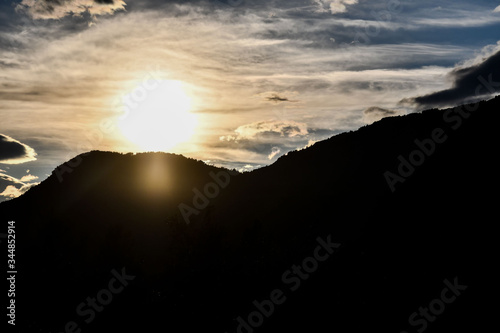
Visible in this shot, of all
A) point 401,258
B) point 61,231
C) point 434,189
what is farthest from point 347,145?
point 61,231

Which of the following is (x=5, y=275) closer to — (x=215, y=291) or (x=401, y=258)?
(x=215, y=291)

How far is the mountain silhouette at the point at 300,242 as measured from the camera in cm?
3484

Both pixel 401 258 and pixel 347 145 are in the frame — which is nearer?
pixel 401 258

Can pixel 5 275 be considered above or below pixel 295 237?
below

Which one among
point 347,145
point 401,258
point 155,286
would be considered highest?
point 347,145

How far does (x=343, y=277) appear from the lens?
1522 inches

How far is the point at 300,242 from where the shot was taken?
4866 centimetres

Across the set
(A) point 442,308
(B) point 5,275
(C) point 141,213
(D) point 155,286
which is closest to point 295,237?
(D) point 155,286

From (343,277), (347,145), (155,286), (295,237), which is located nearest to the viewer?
(343,277)

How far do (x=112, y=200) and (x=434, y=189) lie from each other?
53934 millimetres

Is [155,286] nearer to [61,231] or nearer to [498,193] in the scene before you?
[61,231]

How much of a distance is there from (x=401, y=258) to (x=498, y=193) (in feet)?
47.0

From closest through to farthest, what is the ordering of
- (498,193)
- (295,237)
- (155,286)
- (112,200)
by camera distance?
(498,193), (155,286), (295,237), (112,200)

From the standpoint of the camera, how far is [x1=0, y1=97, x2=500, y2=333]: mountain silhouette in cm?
3484
